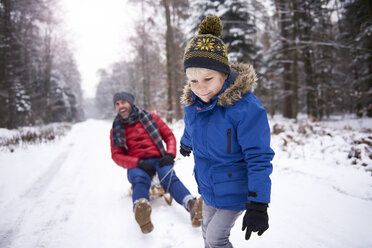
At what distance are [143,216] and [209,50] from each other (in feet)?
6.32

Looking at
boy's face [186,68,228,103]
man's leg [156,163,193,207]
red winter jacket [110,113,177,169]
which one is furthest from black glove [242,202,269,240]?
red winter jacket [110,113,177,169]

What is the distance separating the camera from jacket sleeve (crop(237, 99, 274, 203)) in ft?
3.83

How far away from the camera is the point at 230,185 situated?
1345 mm

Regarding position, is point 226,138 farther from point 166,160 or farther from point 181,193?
point 166,160

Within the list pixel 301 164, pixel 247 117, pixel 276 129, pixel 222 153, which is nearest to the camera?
pixel 247 117

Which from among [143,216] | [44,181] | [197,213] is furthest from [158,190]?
[44,181]

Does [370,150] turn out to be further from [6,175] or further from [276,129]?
[6,175]

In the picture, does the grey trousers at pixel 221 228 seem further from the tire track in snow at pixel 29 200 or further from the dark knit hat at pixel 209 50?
the tire track in snow at pixel 29 200

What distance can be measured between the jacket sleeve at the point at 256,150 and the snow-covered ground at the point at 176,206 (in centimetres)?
114

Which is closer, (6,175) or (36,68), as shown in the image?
(6,175)

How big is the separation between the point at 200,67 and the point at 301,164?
3650 mm

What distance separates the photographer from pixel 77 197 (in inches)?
128

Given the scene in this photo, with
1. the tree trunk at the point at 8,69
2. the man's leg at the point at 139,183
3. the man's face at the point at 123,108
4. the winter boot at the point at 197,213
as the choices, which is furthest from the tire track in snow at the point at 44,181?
the tree trunk at the point at 8,69

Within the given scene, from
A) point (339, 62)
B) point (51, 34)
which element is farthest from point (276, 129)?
point (51, 34)
